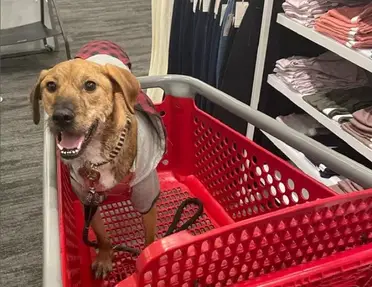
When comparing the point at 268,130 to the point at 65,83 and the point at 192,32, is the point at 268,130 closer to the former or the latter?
the point at 65,83

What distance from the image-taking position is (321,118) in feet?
5.06

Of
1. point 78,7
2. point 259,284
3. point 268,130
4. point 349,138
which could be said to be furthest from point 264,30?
point 78,7

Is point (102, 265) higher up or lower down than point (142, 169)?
lower down

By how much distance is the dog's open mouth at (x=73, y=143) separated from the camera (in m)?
1.00

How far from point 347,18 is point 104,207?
2.97ft

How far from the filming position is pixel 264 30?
163 cm

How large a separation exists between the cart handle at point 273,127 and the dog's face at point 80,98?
253 mm

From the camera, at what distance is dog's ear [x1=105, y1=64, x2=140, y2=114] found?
1.07m

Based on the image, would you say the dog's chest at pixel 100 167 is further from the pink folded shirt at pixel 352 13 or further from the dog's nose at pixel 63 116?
the pink folded shirt at pixel 352 13

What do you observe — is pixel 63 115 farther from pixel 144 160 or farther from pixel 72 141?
pixel 144 160

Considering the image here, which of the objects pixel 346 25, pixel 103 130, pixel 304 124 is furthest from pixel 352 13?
pixel 103 130

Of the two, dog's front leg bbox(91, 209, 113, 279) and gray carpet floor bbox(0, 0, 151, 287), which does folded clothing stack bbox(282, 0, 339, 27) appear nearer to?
dog's front leg bbox(91, 209, 113, 279)

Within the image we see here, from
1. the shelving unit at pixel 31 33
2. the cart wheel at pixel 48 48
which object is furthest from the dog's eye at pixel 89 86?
the cart wheel at pixel 48 48

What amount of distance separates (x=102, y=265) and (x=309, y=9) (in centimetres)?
100
